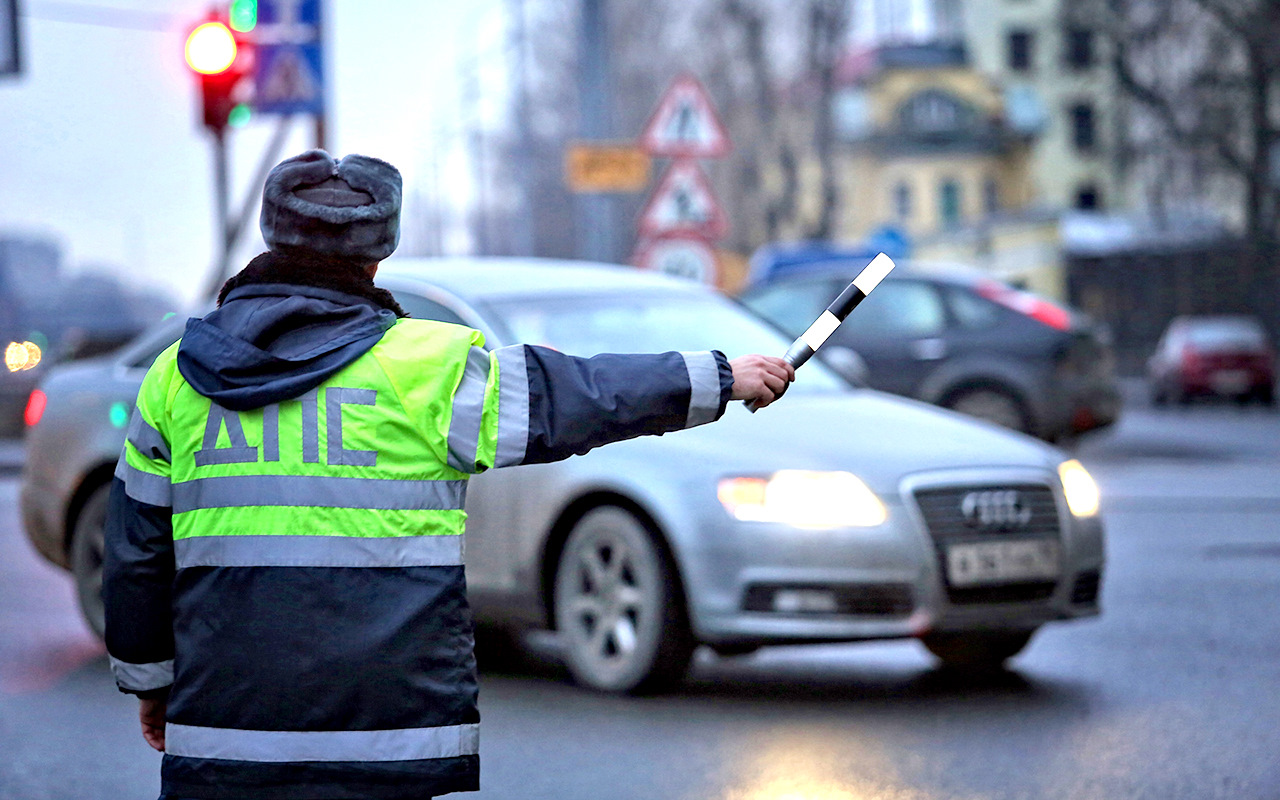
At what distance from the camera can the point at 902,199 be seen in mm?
81188

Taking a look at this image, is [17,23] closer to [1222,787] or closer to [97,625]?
[97,625]

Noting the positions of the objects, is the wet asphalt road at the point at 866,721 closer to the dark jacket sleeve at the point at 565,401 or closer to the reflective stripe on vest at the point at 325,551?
the dark jacket sleeve at the point at 565,401

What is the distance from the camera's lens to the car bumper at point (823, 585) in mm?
6285

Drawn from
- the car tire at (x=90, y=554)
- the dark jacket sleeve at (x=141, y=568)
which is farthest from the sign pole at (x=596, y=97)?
the dark jacket sleeve at (x=141, y=568)

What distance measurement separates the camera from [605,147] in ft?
46.8

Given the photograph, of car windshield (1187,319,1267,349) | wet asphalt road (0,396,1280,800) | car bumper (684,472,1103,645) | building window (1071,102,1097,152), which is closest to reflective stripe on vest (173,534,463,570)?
wet asphalt road (0,396,1280,800)

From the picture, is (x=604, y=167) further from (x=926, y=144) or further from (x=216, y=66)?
(x=926, y=144)

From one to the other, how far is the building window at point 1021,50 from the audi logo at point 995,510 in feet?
251

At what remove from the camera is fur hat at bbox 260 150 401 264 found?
2.87 metres

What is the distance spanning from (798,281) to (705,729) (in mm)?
9292

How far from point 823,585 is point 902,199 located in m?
76.1

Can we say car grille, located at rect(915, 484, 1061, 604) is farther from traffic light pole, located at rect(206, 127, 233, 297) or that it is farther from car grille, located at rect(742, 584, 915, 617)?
traffic light pole, located at rect(206, 127, 233, 297)

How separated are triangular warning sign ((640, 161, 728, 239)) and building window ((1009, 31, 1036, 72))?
225 ft

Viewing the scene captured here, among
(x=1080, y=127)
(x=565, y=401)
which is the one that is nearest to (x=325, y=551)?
(x=565, y=401)
